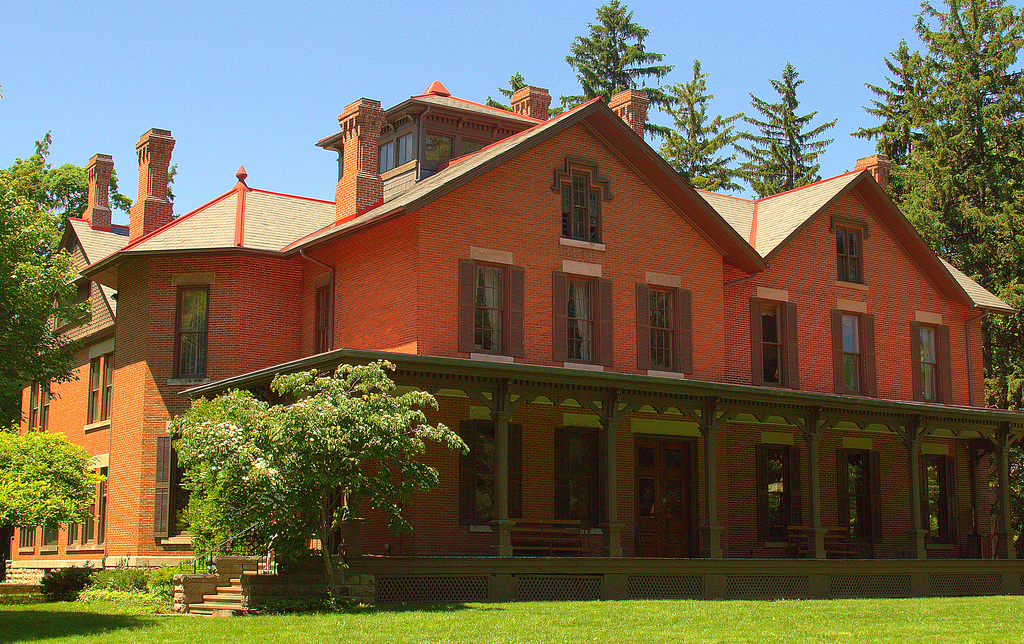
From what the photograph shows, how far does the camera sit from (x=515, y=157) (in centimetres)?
2403

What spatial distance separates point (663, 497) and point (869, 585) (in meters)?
4.70

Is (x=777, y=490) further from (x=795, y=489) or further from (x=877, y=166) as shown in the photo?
(x=877, y=166)

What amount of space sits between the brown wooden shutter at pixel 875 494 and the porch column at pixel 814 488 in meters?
4.05

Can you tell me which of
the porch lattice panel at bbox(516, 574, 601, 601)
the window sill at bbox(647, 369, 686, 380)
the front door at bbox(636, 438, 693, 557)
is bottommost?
the porch lattice panel at bbox(516, 574, 601, 601)

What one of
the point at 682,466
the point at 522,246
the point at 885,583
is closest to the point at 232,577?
the point at 522,246

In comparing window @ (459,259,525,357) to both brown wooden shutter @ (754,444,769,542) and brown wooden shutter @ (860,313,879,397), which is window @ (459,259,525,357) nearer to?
brown wooden shutter @ (754,444,769,542)

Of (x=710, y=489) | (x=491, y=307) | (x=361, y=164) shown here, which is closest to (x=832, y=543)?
(x=710, y=489)

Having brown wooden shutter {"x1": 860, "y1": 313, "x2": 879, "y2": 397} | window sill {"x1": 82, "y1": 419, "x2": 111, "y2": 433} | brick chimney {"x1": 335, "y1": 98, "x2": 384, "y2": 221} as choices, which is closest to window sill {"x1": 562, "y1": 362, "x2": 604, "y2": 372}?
brick chimney {"x1": 335, "y1": 98, "x2": 384, "y2": 221}

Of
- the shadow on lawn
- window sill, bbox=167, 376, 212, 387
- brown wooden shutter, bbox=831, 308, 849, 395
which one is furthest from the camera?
brown wooden shutter, bbox=831, 308, 849, 395

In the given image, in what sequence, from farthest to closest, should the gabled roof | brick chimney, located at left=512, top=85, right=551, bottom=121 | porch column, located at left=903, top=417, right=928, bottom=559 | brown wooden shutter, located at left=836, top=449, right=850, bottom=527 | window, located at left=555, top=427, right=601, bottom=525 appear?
brick chimney, located at left=512, top=85, right=551, bottom=121 → brown wooden shutter, located at left=836, top=449, right=850, bottom=527 → porch column, located at left=903, top=417, right=928, bottom=559 → window, located at left=555, top=427, right=601, bottom=525 → the gabled roof

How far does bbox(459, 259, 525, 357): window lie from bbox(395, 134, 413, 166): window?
8099 mm

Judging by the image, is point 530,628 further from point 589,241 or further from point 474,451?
point 589,241

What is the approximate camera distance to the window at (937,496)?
1166 inches

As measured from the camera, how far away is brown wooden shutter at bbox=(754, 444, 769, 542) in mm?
26297
